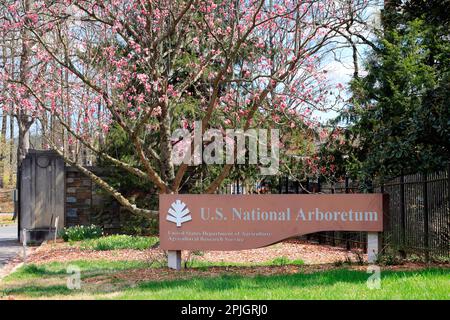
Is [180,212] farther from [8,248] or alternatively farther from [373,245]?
[8,248]

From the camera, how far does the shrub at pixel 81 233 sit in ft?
58.2

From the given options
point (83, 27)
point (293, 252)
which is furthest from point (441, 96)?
point (83, 27)

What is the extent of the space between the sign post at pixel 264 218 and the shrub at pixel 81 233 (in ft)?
25.2

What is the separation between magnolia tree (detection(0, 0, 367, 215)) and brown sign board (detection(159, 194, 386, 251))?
3334 millimetres

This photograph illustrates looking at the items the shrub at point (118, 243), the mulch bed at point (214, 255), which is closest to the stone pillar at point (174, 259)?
the mulch bed at point (214, 255)

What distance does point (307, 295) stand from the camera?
7.44 m

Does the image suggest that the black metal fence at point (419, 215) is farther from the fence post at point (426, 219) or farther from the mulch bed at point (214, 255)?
the mulch bed at point (214, 255)

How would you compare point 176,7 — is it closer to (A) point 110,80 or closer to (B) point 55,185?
(A) point 110,80

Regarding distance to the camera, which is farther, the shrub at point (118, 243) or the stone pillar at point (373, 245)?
the shrub at point (118, 243)

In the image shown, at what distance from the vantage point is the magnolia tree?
13875mm

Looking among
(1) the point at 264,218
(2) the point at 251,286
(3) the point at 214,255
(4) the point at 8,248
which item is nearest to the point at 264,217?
(1) the point at 264,218

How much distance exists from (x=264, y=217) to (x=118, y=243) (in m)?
6.56

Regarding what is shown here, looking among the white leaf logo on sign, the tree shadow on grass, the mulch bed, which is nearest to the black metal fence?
the mulch bed

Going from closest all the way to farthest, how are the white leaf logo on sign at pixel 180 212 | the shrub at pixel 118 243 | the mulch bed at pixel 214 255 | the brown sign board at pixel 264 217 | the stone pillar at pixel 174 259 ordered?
the brown sign board at pixel 264 217
the white leaf logo on sign at pixel 180 212
the stone pillar at pixel 174 259
the mulch bed at pixel 214 255
the shrub at pixel 118 243
